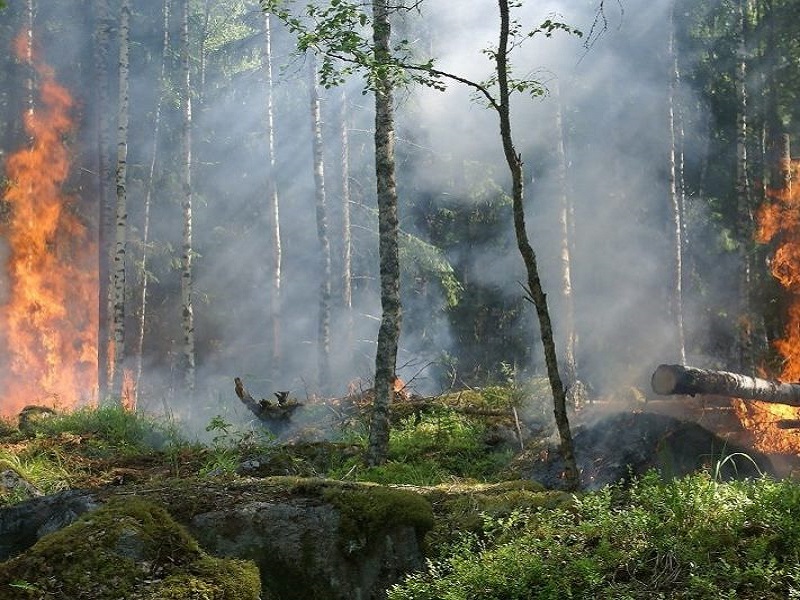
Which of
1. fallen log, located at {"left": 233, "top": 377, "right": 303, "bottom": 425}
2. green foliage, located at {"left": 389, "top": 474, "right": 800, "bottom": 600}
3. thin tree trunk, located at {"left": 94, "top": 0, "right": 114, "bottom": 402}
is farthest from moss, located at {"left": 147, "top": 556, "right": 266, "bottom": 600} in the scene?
thin tree trunk, located at {"left": 94, "top": 0, "right": 114, "bottom": 402}

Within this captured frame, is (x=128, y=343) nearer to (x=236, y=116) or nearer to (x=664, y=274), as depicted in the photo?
(x=236, y=116)

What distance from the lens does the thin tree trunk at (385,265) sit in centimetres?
945

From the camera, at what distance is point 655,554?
14.2 feet

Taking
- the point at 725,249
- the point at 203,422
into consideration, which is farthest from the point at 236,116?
the point at 725,249

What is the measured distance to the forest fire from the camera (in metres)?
22.0

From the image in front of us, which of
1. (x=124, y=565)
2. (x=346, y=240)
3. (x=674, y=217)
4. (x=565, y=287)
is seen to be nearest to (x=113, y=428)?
(x=124, y=565)

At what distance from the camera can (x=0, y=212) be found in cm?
2184

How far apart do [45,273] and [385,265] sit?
16.6 m

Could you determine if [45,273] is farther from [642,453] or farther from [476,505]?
[476,505]

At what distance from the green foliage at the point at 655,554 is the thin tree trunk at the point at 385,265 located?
4.67 metres

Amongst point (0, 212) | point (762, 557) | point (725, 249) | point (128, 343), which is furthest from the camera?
point (128, 343)

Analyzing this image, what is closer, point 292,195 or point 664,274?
point 664,274

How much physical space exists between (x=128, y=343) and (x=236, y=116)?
979 centimetres

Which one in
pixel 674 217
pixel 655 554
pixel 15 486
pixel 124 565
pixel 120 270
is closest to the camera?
pixel 124 565
